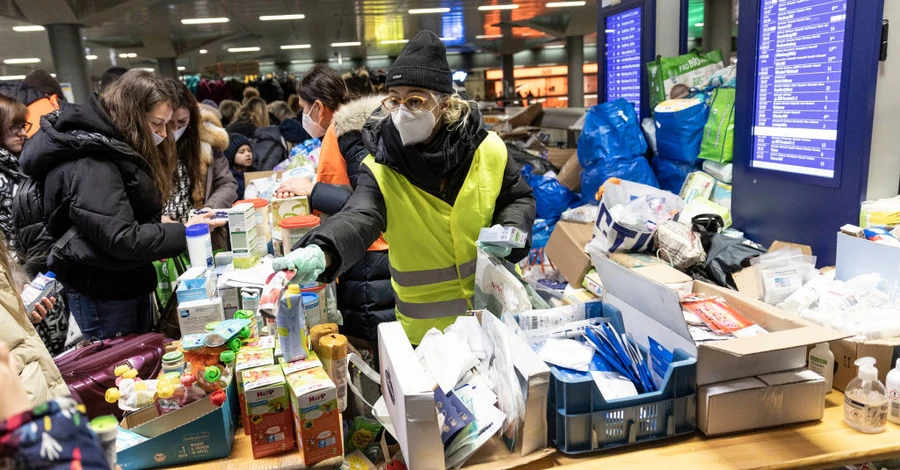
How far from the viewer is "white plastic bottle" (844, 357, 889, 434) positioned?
150 centimetres

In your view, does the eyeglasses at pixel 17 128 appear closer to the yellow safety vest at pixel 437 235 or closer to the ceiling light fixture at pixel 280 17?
the yellow safety vest at pixel 437 235

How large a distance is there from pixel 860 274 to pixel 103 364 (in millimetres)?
2469

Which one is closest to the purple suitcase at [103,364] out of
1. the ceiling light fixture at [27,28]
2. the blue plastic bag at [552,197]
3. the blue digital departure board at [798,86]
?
the blue digital departure board at [798,86]

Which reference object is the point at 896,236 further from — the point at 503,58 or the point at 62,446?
the point at 503,58

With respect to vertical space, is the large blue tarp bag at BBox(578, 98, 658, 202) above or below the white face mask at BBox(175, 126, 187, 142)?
below

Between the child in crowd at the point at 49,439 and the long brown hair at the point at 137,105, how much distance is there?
1903 millimetres

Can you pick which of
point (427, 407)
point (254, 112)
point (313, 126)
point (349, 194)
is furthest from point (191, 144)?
point (254, 112)

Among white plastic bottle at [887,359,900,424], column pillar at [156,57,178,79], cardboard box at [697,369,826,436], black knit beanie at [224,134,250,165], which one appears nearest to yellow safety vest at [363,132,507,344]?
cardboard box at [697,369,826,436]

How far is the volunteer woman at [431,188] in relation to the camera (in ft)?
6.62

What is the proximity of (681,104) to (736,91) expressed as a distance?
596mm

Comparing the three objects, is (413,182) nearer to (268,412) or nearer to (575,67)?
(268,412)

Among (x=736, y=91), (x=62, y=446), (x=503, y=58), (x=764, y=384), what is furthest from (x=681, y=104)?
(x=503, y=58)

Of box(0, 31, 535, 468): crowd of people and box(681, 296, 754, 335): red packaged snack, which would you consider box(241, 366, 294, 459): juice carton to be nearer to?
box(0, 31, 535, 468): crowd of people

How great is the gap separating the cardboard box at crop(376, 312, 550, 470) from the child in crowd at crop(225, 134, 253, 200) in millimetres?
3794
